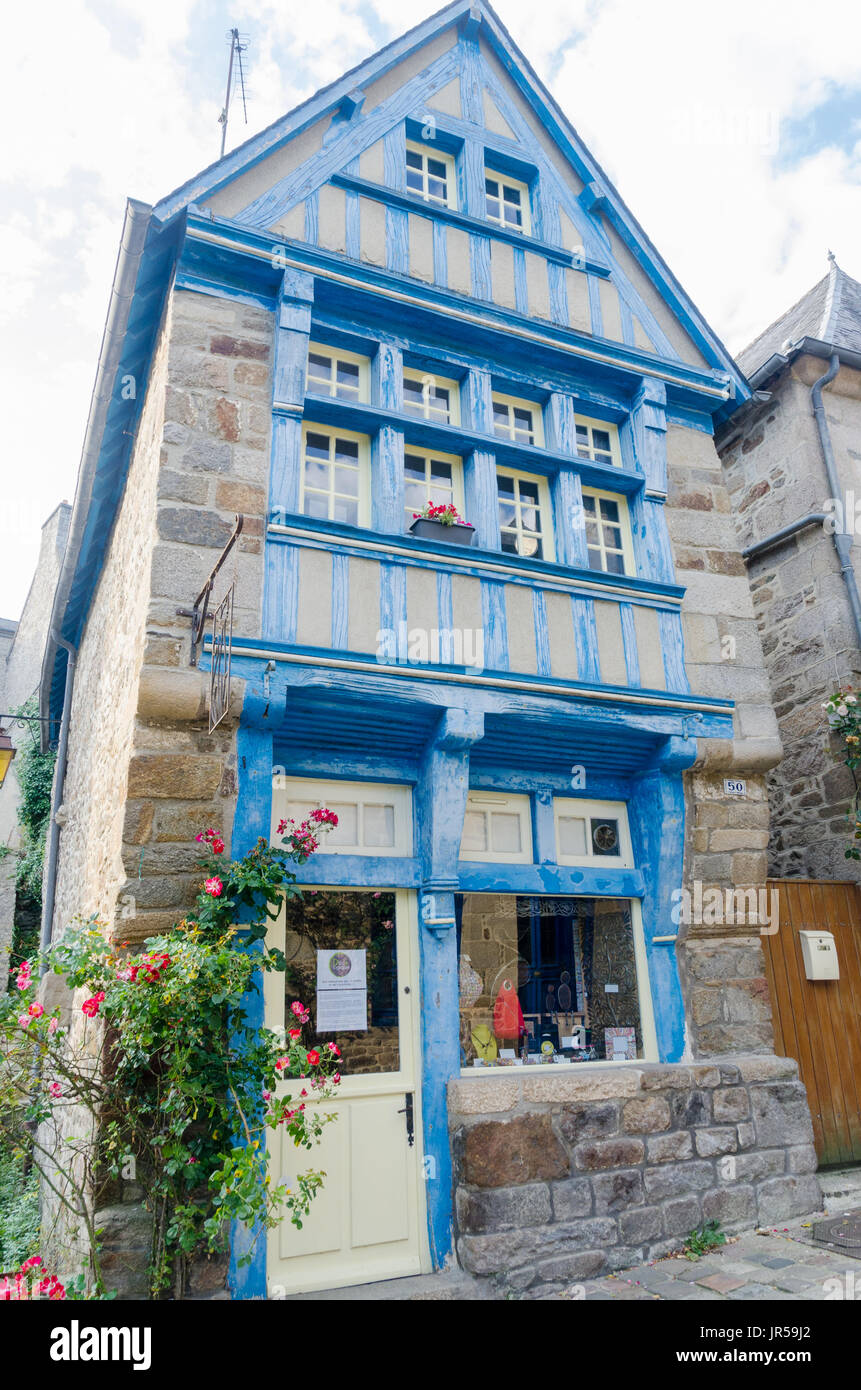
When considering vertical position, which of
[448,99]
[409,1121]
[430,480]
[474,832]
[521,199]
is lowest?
[409,1121]

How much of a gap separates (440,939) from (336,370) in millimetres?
3802

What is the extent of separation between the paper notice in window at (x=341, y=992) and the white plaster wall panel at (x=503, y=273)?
4.71m

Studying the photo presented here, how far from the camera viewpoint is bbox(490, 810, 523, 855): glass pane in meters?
5.44

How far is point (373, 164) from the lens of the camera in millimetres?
6227

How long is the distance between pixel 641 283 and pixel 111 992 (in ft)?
21.8

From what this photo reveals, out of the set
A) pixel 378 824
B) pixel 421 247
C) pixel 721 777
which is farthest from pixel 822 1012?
pixel 421 247

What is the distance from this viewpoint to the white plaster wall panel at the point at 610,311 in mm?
6705

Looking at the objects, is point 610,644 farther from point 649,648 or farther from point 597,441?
point 597,441

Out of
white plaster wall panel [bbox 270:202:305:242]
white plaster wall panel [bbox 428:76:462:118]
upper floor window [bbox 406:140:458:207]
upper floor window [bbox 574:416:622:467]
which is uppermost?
white plaster wall panel [bbox 428:76:462:118]

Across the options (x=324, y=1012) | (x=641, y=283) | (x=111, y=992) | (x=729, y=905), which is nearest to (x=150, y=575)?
(x=111, y=992)

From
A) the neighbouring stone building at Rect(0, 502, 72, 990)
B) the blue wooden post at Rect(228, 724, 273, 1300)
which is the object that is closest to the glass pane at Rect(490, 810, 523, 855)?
the blue wooden post at Rect(228, 724, 273, 1300)

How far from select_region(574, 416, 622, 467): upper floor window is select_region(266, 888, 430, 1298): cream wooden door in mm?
3650

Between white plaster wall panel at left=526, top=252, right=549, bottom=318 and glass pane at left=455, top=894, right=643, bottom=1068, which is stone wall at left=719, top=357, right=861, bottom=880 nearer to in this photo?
glass pane at left=455, top=894, right=643, bottom=1068

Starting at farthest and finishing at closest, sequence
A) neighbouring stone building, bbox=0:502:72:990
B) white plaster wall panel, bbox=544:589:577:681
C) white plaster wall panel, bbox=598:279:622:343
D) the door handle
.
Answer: neighbouring stone building, bbox=0:502:72:990, white plaster wall panel, bbox=598:279:622:343, white plaster wall panel, bbox=544:589:577:681, the door handle
